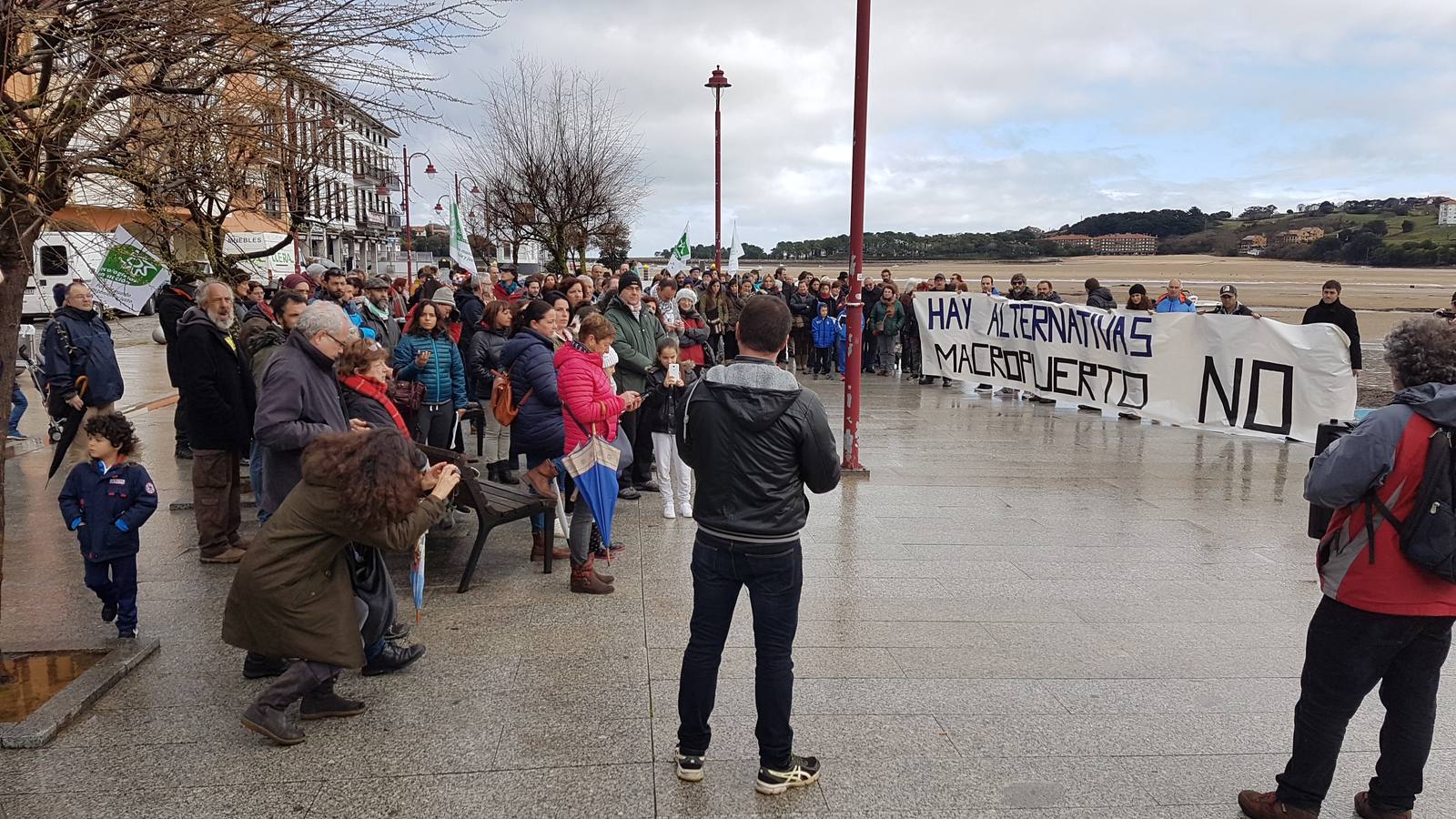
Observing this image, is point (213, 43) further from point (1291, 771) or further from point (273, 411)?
point (1291, 771)

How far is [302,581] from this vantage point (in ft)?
12.9

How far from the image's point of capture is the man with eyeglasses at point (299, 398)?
182 inches

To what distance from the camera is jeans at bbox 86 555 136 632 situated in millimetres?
4828

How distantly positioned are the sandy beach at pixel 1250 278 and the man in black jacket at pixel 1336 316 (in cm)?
1779

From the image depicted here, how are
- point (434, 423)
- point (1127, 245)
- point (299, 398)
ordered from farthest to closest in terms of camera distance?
point (1127, 245) → point (434, 423) → point (299, 398)

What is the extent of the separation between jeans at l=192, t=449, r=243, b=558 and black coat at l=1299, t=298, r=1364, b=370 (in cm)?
1117

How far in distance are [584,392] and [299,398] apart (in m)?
1.65

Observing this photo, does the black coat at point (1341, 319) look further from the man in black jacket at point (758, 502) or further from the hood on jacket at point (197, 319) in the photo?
the hood on jacket at point (197, 319)

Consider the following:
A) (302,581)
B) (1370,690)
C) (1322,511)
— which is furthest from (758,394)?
(1370,690)

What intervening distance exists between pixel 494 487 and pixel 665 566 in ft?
4.19

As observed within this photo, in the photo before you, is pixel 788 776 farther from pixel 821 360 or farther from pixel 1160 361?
pixel 821 360

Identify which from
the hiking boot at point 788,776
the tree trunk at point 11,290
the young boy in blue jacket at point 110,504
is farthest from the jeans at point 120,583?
the hiking boot at point 788,776

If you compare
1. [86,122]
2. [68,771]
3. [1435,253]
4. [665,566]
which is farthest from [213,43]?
[1435,253]

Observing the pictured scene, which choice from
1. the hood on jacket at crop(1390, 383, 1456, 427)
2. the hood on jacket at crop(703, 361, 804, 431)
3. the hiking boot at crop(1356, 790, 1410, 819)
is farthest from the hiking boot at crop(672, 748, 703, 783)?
the hood on jacket at crop(1390, 383, 1456, 427)
